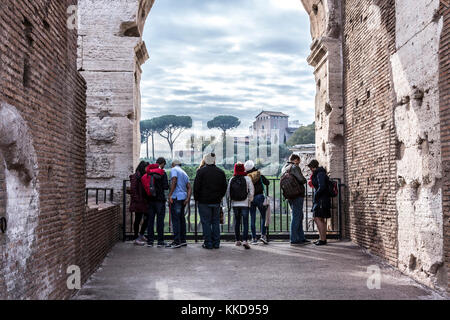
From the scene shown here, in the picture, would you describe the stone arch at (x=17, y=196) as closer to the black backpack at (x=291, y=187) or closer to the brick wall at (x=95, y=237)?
the brick wall at (x=95, y=237)

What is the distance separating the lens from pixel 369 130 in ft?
25.1

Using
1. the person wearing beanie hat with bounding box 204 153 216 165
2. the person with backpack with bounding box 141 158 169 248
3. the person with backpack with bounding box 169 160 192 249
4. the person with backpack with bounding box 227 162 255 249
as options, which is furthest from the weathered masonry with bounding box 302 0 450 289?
the person with backpack with bounding box 141 158 169 248

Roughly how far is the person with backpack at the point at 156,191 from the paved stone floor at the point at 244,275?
0.48 metres

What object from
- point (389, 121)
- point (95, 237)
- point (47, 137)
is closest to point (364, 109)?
point (389, 121)

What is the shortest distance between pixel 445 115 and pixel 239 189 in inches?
151

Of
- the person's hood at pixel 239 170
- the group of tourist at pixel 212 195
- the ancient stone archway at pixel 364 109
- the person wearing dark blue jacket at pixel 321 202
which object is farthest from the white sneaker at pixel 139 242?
the person wearing dark blue jacket at pixel 321 202

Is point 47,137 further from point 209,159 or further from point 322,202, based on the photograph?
point 322,202

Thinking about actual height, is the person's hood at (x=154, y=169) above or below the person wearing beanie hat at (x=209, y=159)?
below

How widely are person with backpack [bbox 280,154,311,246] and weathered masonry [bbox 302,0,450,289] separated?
2.89 feet

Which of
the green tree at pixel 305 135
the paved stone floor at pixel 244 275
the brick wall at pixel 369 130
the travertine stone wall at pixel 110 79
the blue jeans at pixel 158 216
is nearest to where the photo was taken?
the paved stone floor at pixel 244 275

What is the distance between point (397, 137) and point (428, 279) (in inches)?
73.5

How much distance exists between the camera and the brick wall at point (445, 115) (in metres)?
4.90

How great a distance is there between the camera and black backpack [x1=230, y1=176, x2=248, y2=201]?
322 inches

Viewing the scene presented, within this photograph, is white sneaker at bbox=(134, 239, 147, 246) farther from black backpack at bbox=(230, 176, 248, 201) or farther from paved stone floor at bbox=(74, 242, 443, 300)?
black backpack at bbox=(230, 176, 248, 201)
